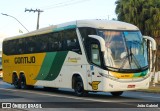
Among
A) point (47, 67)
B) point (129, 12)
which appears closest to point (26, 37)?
point (47, 67)

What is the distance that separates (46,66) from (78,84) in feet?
13.2

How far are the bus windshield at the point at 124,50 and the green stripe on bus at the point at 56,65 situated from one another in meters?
3.31

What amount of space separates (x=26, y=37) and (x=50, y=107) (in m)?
12.1

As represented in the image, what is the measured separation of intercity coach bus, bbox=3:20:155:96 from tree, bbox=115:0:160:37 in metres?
28.0

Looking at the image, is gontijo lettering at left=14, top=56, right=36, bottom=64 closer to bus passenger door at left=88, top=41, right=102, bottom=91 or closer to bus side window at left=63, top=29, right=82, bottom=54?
bus side window at left=63, top=29, right=82, bottom=54

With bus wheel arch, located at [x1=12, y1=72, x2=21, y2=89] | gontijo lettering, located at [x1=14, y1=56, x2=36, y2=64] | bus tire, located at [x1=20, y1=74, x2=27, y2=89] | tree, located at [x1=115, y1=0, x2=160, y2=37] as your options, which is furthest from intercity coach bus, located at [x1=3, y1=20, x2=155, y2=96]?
tree, located at [x1=115, y1=0, x2=160, y2=37]

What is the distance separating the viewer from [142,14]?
5250 cm

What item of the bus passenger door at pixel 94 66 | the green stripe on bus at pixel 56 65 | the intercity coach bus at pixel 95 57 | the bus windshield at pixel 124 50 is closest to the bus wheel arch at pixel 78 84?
the intercity coach bus at pixel 95 57

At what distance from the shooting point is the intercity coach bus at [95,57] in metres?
19.0

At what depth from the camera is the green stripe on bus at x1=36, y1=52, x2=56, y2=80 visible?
2366 centimetres

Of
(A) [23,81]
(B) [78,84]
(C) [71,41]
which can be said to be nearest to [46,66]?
(C) [71,41]

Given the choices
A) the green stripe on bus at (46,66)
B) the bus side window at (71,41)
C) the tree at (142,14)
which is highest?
the tree at (142,14)

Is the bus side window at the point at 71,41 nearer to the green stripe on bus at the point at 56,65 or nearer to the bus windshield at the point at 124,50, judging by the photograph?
the green stripe on bus at the point at 56,65

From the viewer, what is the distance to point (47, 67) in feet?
79.8
